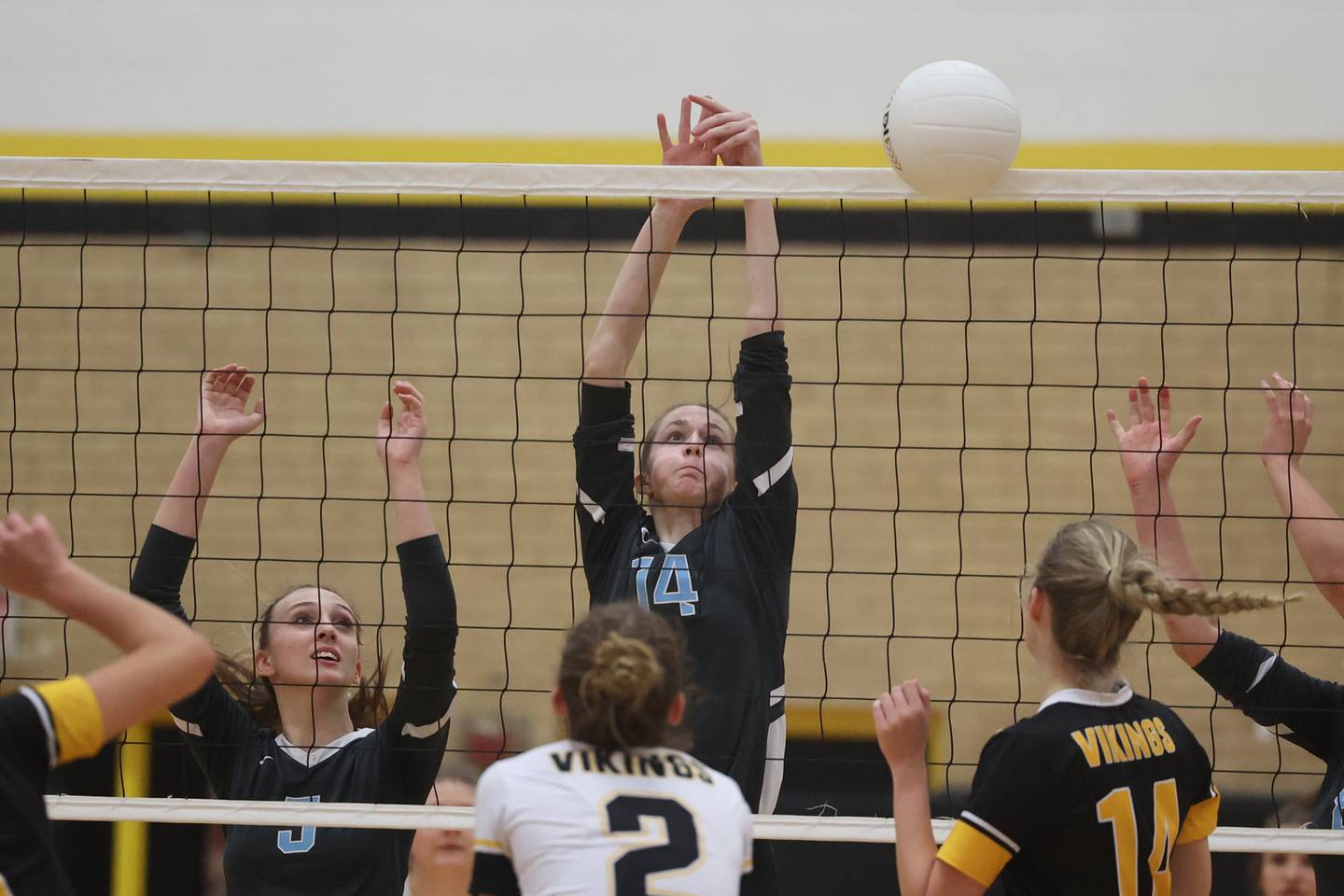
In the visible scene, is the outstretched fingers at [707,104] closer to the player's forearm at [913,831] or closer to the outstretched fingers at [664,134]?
the outstretched fingers at [664,134]

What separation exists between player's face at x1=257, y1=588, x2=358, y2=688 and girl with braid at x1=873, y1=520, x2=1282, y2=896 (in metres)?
1.60

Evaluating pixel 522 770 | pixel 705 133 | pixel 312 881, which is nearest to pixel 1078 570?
pixel 522 770

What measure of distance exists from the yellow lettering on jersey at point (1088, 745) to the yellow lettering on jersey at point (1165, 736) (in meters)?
0.16

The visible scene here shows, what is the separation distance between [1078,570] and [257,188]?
2338 millimetres

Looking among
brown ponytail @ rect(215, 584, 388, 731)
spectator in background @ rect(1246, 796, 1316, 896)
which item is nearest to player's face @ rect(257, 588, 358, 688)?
brown ponytail @ rect(215, 584, 388, 731)

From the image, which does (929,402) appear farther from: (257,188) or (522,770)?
(522,770)

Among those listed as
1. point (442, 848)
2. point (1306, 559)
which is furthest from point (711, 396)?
point (1306, 559)

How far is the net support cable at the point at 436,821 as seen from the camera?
130 inches

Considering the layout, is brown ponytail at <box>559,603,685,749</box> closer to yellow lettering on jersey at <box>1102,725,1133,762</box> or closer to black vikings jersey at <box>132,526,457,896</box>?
yellow lettering on jersey at <box>1102,725,1133,762</box>

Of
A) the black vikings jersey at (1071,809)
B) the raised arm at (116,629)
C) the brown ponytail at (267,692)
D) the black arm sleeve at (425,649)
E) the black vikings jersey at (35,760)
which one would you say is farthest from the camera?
the brown ponytail at (267,692)

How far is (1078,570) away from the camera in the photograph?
2.53 m

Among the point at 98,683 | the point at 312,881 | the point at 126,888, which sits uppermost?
the point at 98,683

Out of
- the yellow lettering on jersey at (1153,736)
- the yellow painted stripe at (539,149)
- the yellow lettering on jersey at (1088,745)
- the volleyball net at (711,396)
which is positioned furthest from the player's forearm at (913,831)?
the yellow painted stripe at (539,149)

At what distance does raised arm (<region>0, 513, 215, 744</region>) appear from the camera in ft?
6.73
